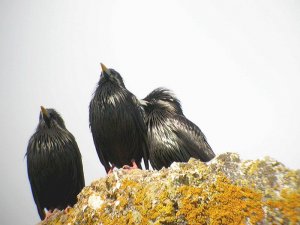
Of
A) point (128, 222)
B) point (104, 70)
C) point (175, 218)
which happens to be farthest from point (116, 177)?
point (104, 70)

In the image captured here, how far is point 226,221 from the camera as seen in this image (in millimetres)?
2615

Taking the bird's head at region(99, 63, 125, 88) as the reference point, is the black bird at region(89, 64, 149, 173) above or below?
below

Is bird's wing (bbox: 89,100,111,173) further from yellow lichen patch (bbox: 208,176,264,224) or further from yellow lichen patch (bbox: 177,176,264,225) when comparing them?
yellow lichen patch (bbox: 208,176,264,224)

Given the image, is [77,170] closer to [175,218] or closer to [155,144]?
[155,144]

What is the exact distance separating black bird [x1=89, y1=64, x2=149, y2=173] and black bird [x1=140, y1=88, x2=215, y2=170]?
320 mm

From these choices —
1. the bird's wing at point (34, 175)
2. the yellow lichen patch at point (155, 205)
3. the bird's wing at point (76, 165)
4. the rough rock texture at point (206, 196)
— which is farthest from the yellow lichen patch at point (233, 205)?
the bird's wing at point (34, 175)

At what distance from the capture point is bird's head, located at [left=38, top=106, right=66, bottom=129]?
830 cm

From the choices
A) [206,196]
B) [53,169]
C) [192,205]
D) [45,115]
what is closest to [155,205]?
[192,205]

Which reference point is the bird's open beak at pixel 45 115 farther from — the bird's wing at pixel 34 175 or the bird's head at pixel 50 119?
the bird's wing at pixel 34 175

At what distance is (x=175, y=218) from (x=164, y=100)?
21.1 feet

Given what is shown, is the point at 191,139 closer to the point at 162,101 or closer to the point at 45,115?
the point at 162,101

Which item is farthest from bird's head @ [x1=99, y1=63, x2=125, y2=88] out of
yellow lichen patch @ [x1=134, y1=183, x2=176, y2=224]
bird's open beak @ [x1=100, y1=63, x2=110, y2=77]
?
yellow lichen patch @ [x1=134, y1=183, x2=176, y2=224]

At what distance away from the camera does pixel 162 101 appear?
8.91 m

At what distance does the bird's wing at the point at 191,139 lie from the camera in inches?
302
